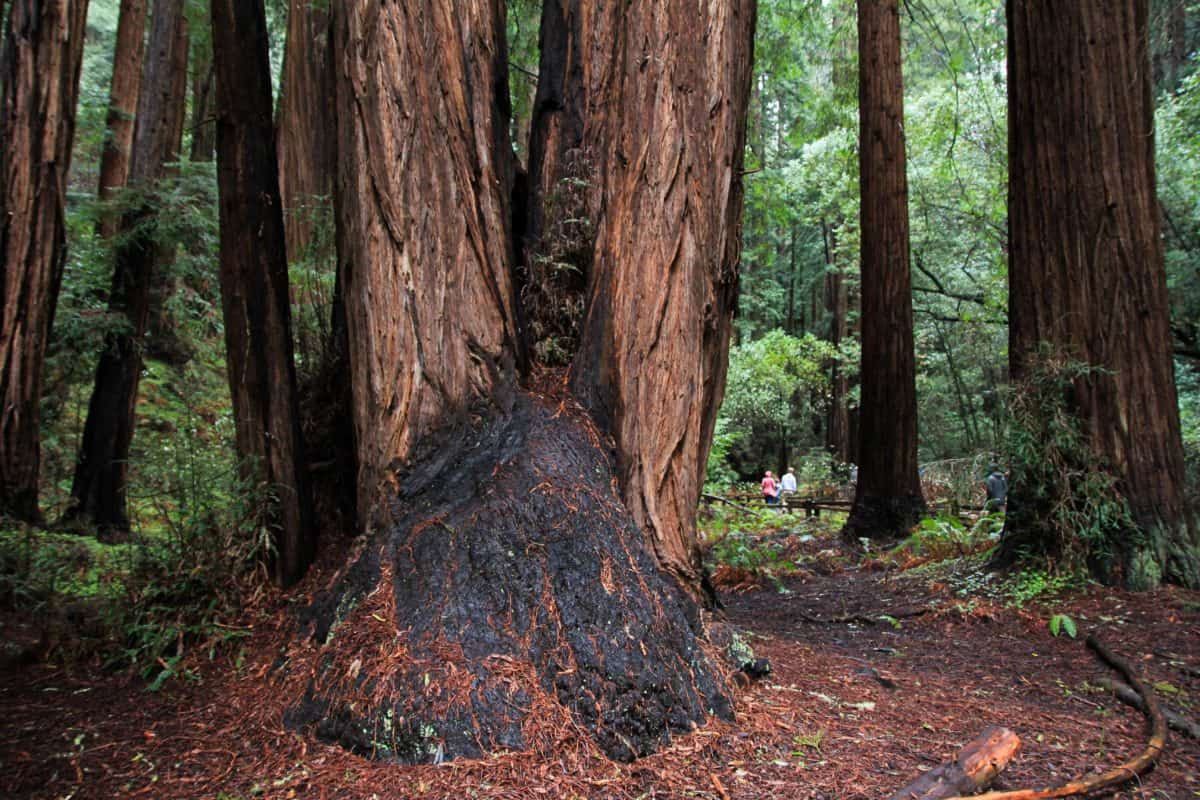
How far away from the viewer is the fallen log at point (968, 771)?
271cm

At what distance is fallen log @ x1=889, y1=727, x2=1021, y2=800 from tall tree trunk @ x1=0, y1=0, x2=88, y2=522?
626 cm

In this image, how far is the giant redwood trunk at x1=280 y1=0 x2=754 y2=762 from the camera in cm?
314

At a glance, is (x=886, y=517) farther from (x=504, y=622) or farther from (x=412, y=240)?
(x=412, y=240)

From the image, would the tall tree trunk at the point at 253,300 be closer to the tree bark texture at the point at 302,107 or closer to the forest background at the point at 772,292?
the forest background at the point at 772,292

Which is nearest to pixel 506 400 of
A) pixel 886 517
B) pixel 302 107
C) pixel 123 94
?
pixel 302 107

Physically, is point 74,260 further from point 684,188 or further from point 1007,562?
point 1007,562

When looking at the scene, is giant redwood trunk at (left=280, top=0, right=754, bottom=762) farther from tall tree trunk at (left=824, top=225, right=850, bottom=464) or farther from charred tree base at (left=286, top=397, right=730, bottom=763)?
tall tree trunk at (left=824, top=225, right=850, bottom=464)

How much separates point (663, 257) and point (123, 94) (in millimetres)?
9660

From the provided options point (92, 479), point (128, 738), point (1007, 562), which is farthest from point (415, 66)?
point (92, 479)

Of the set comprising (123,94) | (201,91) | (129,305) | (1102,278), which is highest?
(201,91)

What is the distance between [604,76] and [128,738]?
3973 mm

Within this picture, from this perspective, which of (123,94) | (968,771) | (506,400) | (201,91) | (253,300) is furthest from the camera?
(201,91)

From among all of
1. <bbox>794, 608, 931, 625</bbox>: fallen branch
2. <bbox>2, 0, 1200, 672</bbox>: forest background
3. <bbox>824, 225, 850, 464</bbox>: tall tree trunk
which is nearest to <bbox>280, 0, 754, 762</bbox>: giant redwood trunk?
<bbox>2, 0, 1200, 672</bbox>: forest background

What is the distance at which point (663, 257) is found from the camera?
4.04 m
